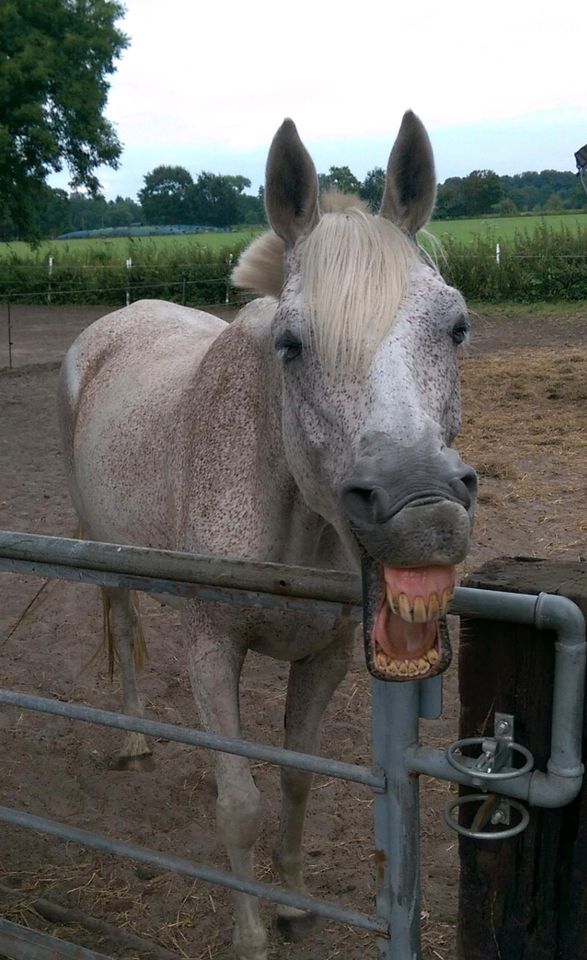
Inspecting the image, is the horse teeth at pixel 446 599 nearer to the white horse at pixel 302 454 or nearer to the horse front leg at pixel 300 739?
the white horse at pixel 302 454

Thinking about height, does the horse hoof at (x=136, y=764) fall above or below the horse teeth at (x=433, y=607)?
below

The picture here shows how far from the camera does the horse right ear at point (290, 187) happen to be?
6.82 ft

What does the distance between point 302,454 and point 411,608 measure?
651 mm

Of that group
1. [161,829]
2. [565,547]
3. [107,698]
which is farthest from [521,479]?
[161,829]

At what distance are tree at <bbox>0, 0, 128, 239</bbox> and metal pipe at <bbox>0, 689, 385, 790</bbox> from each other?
14.3m

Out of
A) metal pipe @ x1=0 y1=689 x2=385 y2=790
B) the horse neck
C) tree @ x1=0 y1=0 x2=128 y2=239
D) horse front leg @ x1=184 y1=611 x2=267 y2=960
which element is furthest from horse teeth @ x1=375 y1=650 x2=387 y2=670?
tree @ x1=0 y1=0 x2=128 y2=239

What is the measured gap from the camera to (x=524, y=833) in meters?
1.51

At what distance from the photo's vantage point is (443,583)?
1429 millimetres

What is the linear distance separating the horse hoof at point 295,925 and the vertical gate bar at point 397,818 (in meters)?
1.15

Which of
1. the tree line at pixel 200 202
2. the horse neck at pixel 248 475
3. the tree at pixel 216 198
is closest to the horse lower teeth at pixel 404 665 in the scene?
the horse neck at pixel 248 475

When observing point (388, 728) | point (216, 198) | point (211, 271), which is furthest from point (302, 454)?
point (216, 198)

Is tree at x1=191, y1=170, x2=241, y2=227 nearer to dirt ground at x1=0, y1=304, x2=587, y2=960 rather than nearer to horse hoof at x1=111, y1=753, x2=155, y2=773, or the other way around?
dirt ground at x1=0, y1=304, x2=587, y2=960

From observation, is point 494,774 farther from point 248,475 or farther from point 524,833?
point 248,475

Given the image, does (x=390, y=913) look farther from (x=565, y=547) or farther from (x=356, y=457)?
(x=565, y=547)
